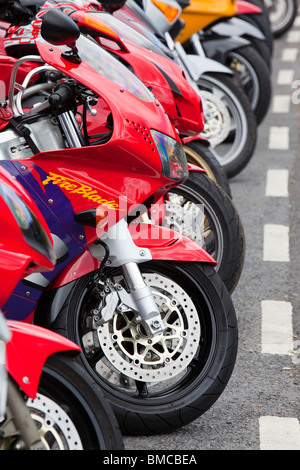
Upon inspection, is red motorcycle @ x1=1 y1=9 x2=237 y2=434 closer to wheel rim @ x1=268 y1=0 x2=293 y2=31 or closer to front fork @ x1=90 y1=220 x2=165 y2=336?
front fork @ x1=90 y1=220 x2=165 y2=336

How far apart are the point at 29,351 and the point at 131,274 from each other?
95 cm

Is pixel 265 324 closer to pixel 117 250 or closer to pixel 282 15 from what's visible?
pixel 117 250

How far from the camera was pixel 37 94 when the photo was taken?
4.05m

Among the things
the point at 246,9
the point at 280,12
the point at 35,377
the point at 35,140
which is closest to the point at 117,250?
the point at 35,140

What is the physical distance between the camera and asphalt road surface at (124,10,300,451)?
3.71m

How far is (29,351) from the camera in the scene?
2648 millimetres

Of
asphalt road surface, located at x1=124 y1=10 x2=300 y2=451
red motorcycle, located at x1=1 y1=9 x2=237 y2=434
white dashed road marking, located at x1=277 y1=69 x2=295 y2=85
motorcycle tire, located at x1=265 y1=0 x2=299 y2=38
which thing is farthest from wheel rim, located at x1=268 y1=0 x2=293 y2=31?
red motorcycle, located at x1=1 y1=9 x2=237 y2=434

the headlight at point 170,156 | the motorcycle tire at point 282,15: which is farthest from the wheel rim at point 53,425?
the motorcycle tire at point 282,15

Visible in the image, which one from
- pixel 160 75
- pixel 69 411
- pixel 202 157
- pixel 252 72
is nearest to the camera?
pixel 69 411

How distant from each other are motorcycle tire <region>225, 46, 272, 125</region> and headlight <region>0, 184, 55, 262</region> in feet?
17.2

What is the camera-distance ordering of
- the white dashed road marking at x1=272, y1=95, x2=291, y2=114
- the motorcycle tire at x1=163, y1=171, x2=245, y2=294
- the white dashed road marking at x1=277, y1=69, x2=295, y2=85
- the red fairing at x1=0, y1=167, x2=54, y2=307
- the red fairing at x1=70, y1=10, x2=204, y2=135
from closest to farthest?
1. the red fairing at x1=0, y1=167, x2=54, y2=307
2. the red fairing at x1=70, y1=10, x2=204, y2=135
3. the motorcycle tire at x1=163, y1=171, x2=245, y2=294
4. the white dashed road marking at x1=272, y1=95, x2=291, y2=114
5. the white dashed road marking at x1=277, y1=69, x2=295, y2=85

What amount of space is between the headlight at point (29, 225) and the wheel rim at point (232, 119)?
14.2 feet

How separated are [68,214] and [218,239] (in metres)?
1.45

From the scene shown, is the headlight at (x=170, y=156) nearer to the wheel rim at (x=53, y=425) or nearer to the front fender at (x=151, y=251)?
the front fender at (x=151, y=251)
